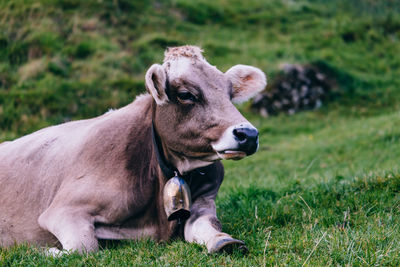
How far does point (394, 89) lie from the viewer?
1728 centimetres

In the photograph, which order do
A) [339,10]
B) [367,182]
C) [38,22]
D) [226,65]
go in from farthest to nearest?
[339,10] → [226,65] → [38,22] → [367,182]

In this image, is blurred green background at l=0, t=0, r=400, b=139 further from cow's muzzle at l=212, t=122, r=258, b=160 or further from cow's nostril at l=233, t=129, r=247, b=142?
cow's nostril at l=233, t=129, r=247, b=142

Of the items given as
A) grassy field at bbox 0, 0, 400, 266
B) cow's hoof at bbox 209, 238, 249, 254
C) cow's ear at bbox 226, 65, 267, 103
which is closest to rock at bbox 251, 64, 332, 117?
grassy field at bbox 0, 0, 400, 266

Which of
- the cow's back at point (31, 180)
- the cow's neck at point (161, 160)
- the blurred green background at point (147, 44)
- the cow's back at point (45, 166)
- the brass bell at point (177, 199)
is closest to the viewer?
the brass bell at point (177, 199)

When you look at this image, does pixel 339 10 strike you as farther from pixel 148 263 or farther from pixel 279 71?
pixel 148 263

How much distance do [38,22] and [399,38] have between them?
1615 centimetres

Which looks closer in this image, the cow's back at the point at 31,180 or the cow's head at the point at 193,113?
the cow's head at the point at 193,113

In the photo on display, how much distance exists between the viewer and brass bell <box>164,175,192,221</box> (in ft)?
13.5

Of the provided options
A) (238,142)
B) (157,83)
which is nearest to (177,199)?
(238,142)

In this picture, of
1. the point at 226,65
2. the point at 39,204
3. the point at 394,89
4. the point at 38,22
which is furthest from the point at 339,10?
the point at 39,204

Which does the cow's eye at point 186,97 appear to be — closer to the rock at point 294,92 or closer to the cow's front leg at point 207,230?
the cow's front leg at point 207,230

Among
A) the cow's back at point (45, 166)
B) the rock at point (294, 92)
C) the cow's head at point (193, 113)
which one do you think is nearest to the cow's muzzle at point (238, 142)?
the cow's head at point (193, 113)

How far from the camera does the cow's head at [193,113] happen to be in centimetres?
385

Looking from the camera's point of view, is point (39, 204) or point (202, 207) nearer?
point (202, 207)
